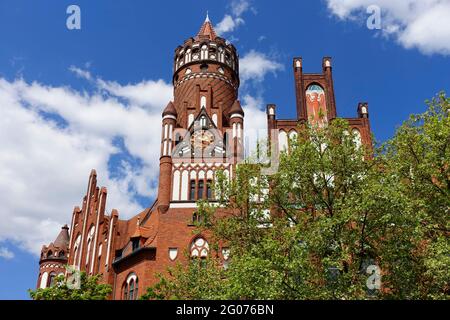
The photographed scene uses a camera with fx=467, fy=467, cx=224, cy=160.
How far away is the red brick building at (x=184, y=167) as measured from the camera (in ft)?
83.7

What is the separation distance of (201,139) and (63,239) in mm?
25781

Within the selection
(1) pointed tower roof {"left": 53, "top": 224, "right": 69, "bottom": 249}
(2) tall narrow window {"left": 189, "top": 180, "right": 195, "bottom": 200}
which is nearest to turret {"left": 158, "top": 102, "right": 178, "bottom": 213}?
(2) tall narrow window {"left": 189, "top": 180, "right": 195, "bottom": 200}

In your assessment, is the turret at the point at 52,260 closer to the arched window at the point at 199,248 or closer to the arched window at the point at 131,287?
the arched window at the point at 131,287

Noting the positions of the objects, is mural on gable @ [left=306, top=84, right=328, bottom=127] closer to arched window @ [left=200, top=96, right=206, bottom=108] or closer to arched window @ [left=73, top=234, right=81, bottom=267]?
arched window @ [left=200, top=96, right=206, bottom=108]

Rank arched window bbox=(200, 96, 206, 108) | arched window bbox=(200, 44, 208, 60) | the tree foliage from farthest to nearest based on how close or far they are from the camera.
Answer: arched window bbox=(200, 44, 208, 60), arched window bbox=(200, 96, 206, 108), the tree foliage

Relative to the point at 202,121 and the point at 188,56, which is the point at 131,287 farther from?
the point at 188,56

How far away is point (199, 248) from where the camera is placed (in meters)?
25.1

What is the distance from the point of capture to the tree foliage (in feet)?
43.0

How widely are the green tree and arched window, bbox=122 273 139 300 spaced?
5.08m
